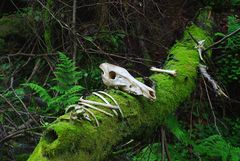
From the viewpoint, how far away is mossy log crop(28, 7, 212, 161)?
7.09 feet

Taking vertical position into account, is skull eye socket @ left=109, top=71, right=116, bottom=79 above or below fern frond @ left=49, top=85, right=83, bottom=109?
above

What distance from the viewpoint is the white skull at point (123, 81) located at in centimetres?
298

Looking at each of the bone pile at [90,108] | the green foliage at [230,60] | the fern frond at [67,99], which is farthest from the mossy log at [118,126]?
the green foliage at [230,60]

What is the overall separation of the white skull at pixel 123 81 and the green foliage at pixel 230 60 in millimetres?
3702

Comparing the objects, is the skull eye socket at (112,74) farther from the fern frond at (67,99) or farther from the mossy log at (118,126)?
the fern frond at (67,99)

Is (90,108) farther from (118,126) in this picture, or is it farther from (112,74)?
(112,74)

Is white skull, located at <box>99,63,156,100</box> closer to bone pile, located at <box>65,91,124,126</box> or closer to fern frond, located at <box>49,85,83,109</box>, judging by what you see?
bone pile, located at <box>65,91,124,126</box>

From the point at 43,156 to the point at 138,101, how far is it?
111 centimetres

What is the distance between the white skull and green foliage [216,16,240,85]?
3702 millimetres

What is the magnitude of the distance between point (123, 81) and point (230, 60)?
4064mm

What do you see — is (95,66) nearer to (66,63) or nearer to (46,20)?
(46,20)

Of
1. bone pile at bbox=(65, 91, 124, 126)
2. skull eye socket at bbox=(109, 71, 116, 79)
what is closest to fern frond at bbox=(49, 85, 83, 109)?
skull eye socket at bbox=(109, 71, 116, 79)

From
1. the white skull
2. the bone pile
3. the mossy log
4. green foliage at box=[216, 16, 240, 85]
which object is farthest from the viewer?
green foliage at box=[216, 16, 240, 85]

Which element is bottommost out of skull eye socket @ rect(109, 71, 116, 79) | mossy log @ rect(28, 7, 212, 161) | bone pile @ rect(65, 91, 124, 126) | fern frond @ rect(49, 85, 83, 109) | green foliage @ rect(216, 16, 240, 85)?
green foliage @ rect(216, 16, 240, 85)
